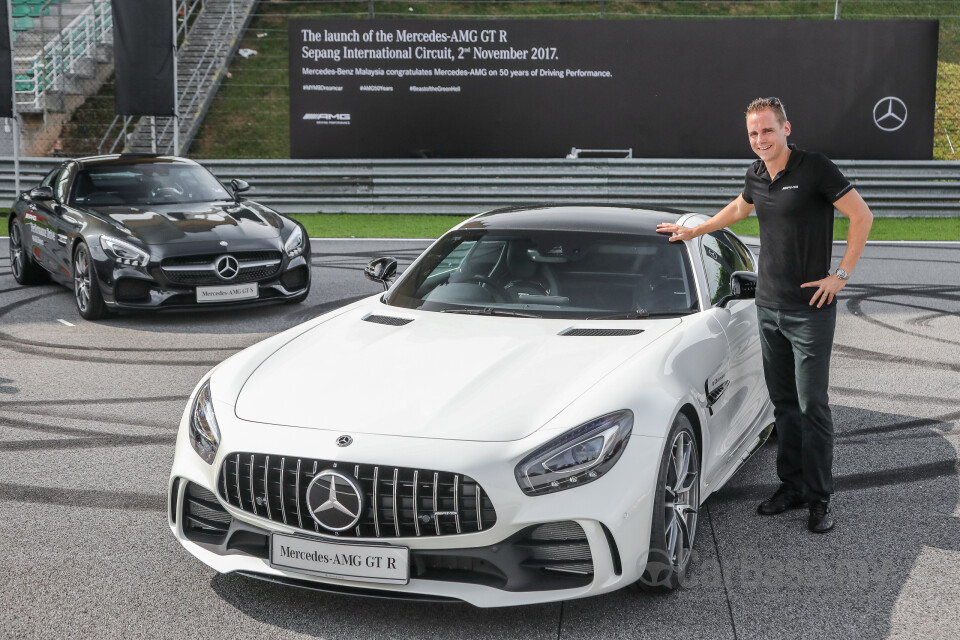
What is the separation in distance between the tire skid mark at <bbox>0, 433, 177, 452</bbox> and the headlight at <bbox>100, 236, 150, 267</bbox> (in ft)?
11.9

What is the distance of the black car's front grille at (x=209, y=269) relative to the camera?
9.54m

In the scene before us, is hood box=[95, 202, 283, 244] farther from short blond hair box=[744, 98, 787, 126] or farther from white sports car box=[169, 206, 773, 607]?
short blond hair box=[744, 98, 787, 126]

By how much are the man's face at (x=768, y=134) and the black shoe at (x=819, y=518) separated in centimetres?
147

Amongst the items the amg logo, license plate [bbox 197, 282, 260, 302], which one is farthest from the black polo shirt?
the amg logo

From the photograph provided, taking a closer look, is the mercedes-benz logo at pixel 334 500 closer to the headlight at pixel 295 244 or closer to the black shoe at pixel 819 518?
the black shoe at pixel 819 518

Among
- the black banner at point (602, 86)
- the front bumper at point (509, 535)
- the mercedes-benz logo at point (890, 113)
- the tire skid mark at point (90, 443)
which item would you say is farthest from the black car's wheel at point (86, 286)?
the mercedes-benz logo at point (890, 113)

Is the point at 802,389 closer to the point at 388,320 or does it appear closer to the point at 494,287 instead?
the point at 494,287

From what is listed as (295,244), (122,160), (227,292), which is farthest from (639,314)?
(122,160)

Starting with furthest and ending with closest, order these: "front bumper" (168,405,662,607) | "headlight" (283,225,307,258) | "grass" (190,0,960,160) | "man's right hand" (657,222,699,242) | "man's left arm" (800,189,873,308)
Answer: "grass" (190,0,960,160), "headlight" (283,225,307,258), "man's right hand" (657,222,699,242), "man's left arm" (800,189,873,308), "front bumper" (168,405,662,607)

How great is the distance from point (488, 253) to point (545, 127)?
14068 mm

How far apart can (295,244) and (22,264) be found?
3416 mm

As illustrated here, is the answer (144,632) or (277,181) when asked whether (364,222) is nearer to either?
(277,181)

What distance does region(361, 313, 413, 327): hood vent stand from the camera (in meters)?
5.00

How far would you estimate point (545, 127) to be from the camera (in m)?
19.2
